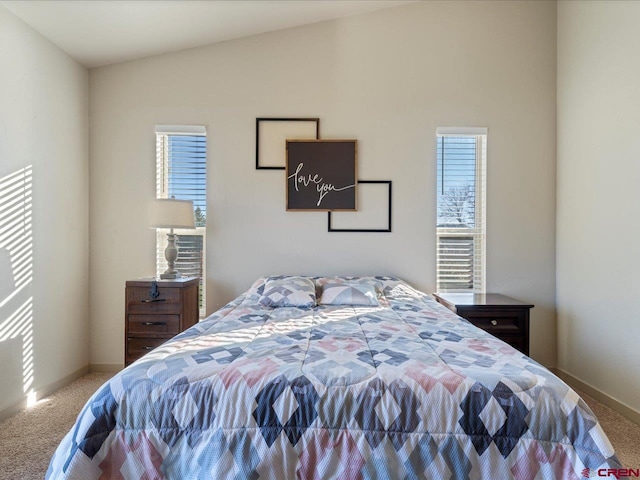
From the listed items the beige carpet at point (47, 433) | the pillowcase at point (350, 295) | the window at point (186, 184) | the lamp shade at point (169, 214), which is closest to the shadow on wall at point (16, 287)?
the beige carpet at point (47, 433)

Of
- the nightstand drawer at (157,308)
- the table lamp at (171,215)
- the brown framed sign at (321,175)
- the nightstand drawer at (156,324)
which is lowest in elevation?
the nightstand drawer at (156,324)

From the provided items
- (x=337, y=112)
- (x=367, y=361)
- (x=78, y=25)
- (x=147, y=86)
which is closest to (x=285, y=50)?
(x=337, y=112)

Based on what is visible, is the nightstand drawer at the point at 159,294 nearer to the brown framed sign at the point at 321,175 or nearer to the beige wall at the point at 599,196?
the brown framed sign at the point at 321,175

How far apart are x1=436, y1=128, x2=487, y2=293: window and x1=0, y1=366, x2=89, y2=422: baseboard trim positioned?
303 centimetres

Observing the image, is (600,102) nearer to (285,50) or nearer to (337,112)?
(337,112)

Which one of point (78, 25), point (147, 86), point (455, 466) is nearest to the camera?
point (455, 466)

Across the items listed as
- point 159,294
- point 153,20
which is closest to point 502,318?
point 159,294

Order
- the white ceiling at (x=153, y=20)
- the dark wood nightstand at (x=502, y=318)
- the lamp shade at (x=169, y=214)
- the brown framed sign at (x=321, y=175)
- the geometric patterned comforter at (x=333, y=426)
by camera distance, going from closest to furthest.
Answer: the geometric patterned comforter at (x=333, y=426)
the white ceiling at (x=153, y=20)
the dark wood nightstand at (x=502, y=318)
the lamp shade at (x=169, y=214)
the brown framed sign at (x=321, y=175)

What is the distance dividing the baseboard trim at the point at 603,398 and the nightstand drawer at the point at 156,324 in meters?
3.02

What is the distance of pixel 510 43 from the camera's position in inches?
124

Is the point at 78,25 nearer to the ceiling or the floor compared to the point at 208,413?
nearer to the ceiling

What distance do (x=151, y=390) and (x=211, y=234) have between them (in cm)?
203

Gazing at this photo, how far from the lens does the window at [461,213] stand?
3.19 m

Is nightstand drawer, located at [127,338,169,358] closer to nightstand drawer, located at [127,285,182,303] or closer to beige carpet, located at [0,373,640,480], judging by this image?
nightstand drawer, located at [127,285,182,303]
